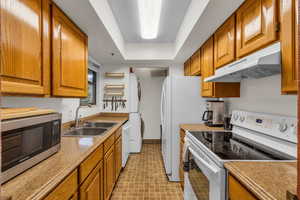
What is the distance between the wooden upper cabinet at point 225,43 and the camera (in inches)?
64.2

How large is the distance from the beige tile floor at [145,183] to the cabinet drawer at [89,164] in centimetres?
92

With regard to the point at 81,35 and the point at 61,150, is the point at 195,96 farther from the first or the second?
the point at 61,150

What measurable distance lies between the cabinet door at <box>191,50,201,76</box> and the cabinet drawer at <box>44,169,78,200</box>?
2281mm

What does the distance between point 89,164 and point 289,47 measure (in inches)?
61.2

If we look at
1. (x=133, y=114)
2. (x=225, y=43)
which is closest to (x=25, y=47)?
(x=225, y=43)

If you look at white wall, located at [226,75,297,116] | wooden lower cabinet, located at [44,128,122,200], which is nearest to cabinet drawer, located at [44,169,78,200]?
wooden lower cabinet, located at [44,128,122,200]

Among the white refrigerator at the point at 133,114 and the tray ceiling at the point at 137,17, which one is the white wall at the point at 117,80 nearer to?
the white refrigerator at the point at 133,114

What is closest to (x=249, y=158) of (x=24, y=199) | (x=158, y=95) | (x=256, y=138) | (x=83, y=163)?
(x=256, y=138)

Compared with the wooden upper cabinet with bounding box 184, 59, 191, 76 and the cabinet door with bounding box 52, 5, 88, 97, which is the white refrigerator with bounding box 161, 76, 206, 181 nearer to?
the wooden upper cabinet with bounding box 184, 59, 191, 76

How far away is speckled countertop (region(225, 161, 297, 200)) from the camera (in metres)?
0.72

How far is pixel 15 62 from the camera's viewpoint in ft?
3.08

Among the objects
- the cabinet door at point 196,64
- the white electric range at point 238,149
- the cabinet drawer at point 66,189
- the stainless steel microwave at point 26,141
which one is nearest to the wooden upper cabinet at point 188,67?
the cabinet door at point 196,64

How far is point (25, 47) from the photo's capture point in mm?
1012

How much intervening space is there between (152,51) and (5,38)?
2.72m
